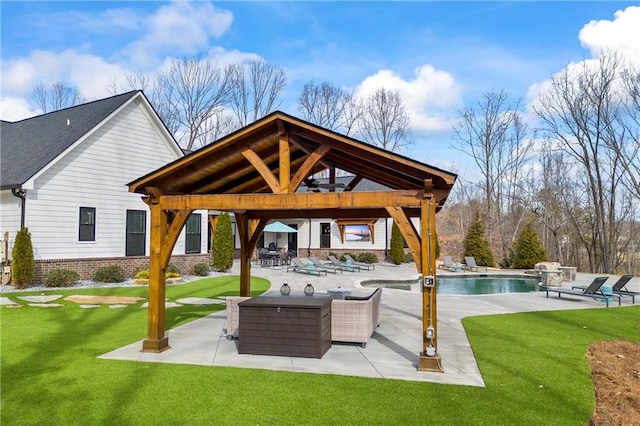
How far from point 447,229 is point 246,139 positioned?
4127cm

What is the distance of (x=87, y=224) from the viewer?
1670 cm

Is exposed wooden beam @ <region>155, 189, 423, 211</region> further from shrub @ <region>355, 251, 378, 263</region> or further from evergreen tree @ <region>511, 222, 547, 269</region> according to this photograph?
shrub @ <region>355, 251, 378, 263</region>

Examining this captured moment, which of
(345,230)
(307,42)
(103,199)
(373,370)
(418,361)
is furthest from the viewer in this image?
(345,230)

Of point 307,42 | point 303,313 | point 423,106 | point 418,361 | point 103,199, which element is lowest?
point 418,361

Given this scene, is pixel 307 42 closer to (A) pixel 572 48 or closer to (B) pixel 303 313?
(B) pixel 303 313

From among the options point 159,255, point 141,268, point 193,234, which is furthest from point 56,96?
point 159,255

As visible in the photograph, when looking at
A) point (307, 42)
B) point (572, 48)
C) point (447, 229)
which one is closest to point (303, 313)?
point (307, 42)

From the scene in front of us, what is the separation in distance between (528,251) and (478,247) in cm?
302

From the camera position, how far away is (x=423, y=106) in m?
Result: 37.5

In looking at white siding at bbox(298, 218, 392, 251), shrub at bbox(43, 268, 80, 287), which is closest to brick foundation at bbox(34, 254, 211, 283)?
shrub at bbox(43, 268, 80, 287)

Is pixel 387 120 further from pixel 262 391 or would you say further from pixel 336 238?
pixel 262 391

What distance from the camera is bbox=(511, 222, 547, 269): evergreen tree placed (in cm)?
2510

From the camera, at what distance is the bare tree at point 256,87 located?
38.3 metres

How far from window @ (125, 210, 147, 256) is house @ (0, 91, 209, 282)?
4 centimetres
